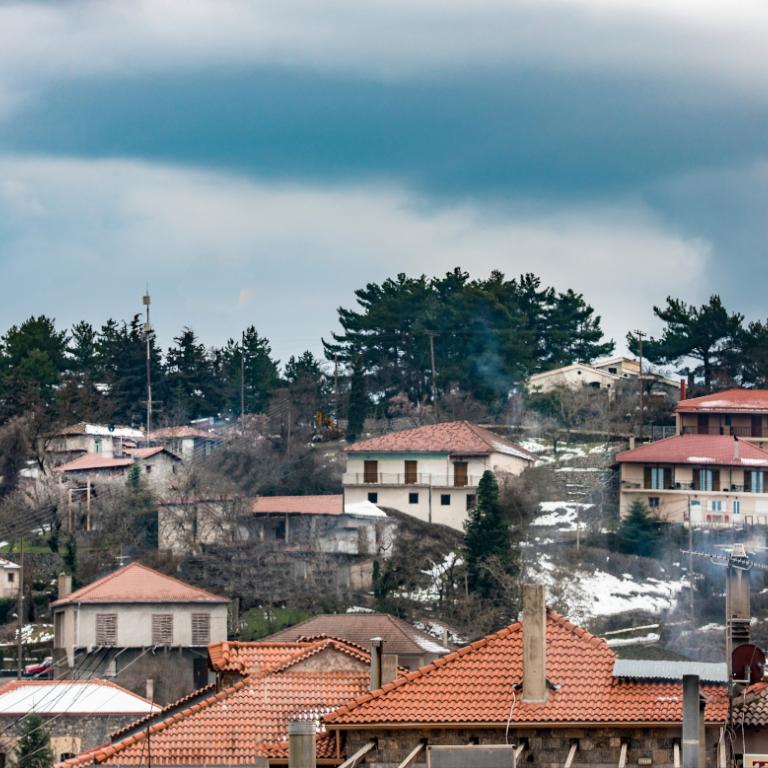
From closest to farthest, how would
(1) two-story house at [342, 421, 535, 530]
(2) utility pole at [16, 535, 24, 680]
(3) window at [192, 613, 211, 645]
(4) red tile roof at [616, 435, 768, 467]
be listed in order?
(2) utility pole at [16, 535, 24, 680] < (3) window at [192, 613, 211, 645] < (1) two-story house at [342, 421, 535, 530] < (4) red tile roof at [616, 435, 768, 467]

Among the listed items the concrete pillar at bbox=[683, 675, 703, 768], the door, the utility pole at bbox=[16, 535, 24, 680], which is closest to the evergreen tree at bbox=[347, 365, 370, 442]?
the door

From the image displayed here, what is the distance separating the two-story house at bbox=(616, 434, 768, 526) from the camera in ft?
376

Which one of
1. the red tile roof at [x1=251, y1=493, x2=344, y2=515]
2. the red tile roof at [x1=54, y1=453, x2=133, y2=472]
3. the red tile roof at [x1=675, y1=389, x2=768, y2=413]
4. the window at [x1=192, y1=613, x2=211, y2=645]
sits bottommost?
the window at [x1=192, y1=613, x2=211, y2=645]

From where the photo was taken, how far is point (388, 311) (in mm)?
143750

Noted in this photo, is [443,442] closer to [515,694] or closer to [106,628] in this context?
[106,628]

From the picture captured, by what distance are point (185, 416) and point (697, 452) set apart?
36.8 metres

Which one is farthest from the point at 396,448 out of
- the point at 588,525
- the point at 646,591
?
the point at 646,591

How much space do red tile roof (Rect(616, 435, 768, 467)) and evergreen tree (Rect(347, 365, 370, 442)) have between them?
16.8m

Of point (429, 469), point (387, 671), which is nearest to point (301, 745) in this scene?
point (387, 671)

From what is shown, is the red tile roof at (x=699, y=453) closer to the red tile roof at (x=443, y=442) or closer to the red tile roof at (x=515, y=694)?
the red tile roof at (x=443, y=442)

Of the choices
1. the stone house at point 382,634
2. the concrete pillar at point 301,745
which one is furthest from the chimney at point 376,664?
the stone house at point 382,634

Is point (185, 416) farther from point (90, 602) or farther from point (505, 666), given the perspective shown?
point (505, 666)

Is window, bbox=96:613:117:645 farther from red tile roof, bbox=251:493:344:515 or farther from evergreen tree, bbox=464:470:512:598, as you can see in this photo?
red tile roof, bbox=251:493:344:515

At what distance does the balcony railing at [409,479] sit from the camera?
11575 cm
